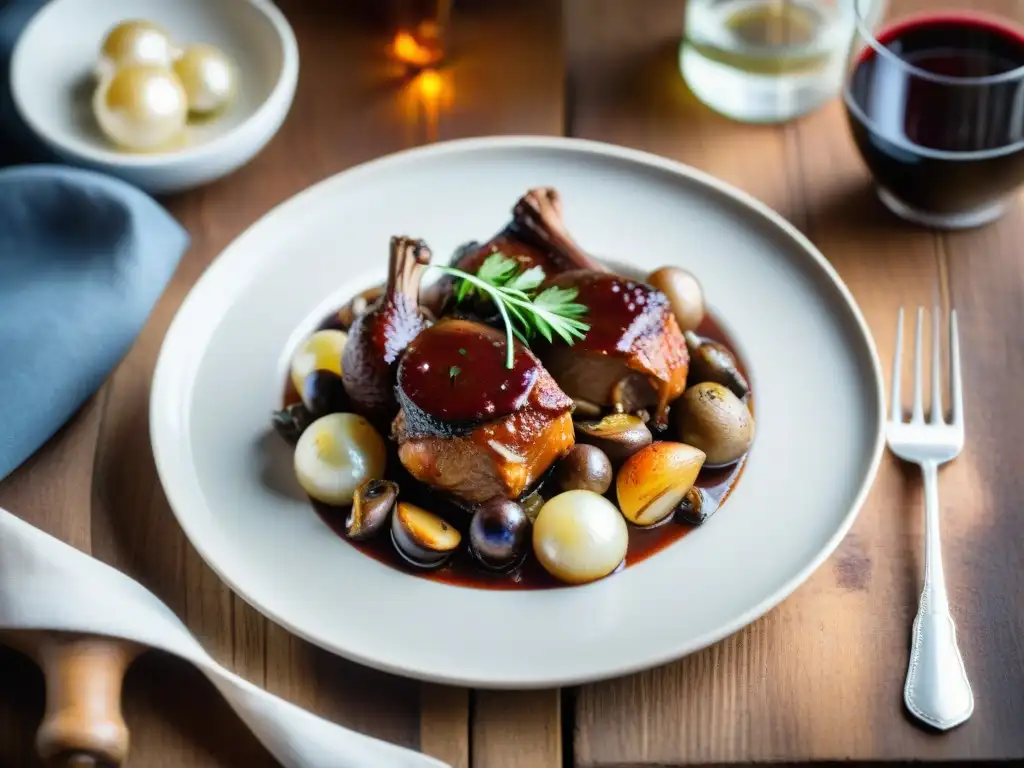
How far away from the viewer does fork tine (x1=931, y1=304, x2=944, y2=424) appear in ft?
5.16

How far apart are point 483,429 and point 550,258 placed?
0.33 metres

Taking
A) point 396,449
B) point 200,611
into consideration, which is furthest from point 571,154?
point 200,611

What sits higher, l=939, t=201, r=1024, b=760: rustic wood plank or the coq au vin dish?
the coq au vin dish

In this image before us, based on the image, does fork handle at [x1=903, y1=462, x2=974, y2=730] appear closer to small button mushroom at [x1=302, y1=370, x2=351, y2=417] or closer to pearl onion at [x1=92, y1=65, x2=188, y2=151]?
small button mushroom at [x1=302, y1=370, x2=351, y2=417]

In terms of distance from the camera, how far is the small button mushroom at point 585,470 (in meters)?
1.41

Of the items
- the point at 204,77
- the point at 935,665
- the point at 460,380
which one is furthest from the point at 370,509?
the point at 204,77

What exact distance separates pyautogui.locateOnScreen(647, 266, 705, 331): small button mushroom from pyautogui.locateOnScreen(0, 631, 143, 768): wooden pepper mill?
82 cm

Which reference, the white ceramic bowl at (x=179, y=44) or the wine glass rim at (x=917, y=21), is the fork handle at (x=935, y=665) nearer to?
the wine glass rim at (x=917, y=21)

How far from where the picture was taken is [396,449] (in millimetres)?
1498

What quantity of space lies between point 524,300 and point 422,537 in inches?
12.8

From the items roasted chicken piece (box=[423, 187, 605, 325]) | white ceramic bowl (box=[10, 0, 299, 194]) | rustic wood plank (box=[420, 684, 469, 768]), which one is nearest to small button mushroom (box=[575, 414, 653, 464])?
roasted chicken piece (box=[423, 187, 605, 325])

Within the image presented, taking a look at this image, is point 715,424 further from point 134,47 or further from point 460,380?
point 134,47

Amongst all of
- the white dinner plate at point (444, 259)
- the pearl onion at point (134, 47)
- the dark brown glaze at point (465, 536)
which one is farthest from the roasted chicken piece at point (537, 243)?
the pearl onion at point (134, 47)

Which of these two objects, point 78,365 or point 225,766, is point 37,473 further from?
point 225,766
